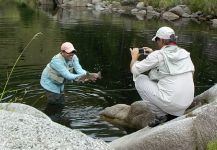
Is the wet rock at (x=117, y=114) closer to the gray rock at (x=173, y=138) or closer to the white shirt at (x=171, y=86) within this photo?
the white shirt at (x=171, y=86)

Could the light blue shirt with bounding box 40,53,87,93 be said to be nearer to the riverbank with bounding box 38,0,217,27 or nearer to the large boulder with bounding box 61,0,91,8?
the riverbank with bounding box 38,0,217,27

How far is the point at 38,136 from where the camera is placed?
15.8 feet

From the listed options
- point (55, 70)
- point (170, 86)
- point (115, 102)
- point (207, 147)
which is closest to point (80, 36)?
point (115, 102)

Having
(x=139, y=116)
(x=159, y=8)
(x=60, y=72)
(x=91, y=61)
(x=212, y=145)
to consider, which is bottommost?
(x=159, y=8)

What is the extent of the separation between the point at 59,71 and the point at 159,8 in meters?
42.2

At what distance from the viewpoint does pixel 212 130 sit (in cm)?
641

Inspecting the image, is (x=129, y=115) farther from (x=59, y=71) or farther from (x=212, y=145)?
(x=212, y=145)

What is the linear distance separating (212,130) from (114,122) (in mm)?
4185

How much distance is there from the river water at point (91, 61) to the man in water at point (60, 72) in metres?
0.55

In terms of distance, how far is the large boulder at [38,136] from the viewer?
184 inches

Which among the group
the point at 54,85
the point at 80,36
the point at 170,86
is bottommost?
the point at 80,36

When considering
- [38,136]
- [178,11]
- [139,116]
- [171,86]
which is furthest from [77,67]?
[178,11]

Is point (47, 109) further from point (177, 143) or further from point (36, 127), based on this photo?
point (36, 127)

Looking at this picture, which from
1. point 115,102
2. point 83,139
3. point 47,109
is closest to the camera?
point 83,139
